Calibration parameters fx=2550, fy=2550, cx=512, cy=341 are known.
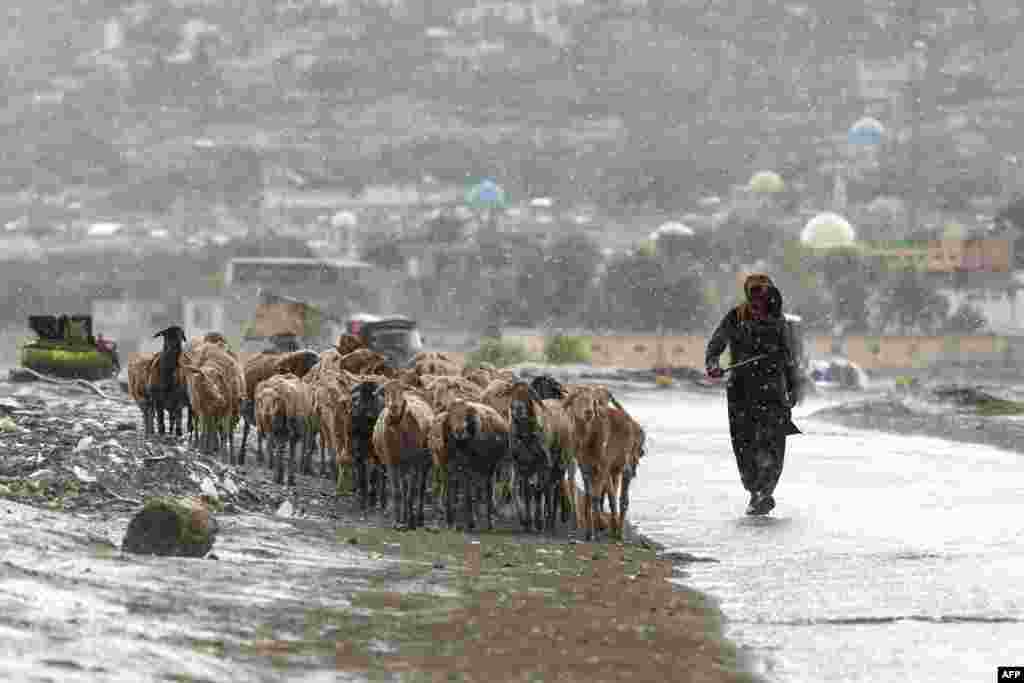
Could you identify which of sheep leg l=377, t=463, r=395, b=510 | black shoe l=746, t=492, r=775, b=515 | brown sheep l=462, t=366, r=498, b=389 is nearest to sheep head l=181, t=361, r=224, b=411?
brown sheep l=462, t=366, r=498, b=389

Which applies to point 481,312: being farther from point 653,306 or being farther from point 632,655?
point 632,655

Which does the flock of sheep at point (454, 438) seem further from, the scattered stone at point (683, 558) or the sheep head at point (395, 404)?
the scattered stone at point (683, 558)

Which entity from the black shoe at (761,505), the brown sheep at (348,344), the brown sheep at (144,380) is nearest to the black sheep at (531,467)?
the black shoe at (761,505)

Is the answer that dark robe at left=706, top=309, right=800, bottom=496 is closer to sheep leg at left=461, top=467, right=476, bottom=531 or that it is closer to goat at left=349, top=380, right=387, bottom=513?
goat at left=349, top=380, right=387, bottom=513

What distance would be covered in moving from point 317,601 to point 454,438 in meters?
4.33

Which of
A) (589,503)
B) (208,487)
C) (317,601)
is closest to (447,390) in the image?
Result: (208,487)

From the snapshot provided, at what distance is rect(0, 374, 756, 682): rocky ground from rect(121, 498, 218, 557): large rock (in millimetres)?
124

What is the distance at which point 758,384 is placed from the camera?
53.4 feet

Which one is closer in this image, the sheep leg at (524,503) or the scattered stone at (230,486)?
the sheep leg at (524,503)

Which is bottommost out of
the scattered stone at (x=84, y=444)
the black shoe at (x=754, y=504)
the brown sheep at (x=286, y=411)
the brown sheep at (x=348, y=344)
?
the black shoe at (x=754, y=504)

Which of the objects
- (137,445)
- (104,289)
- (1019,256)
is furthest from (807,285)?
(137,445)

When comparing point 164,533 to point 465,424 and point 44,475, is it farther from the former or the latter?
point 44,475

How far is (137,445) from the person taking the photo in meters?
17.1

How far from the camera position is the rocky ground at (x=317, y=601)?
8.38 meters
